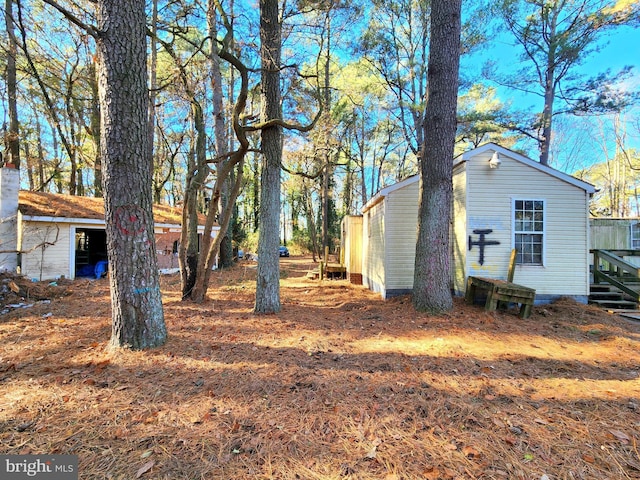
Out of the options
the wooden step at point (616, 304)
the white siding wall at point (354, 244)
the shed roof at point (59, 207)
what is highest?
the shed roof at point (59, 207)

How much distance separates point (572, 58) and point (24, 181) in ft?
104

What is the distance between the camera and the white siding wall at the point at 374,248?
28.9 ft

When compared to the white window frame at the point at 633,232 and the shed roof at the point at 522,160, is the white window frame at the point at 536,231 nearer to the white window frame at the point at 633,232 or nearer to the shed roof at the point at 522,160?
the shed roof at the point at 522,160

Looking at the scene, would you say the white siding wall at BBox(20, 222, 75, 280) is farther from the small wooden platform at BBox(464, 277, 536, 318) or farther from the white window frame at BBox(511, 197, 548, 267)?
the white window frame at BBox(511, 197, 548, 267)

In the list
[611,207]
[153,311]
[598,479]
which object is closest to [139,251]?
[153,311]

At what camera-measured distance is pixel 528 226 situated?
24.9ft

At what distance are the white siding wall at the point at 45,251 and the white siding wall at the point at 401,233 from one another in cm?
1162

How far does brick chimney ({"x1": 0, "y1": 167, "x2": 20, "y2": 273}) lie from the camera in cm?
983

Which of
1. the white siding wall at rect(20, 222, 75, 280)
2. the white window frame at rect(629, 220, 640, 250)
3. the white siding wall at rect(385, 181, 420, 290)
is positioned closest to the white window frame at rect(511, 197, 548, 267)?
the white siding wall at rect(385, 181, 420, 290)

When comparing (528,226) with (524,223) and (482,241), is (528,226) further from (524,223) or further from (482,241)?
(482,241)

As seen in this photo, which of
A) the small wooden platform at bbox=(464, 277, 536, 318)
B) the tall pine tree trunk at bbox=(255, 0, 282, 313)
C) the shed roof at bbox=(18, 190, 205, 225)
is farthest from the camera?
the shed roof at bbox=(18, 190, 205, 225)

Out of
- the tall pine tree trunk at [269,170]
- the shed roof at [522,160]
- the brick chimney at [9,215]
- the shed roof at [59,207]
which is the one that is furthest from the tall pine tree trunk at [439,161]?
the brick chimney at [9,215]

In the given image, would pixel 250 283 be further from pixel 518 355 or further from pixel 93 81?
pixel 93 81

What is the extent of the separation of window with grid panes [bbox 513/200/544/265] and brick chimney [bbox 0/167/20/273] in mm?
15322
